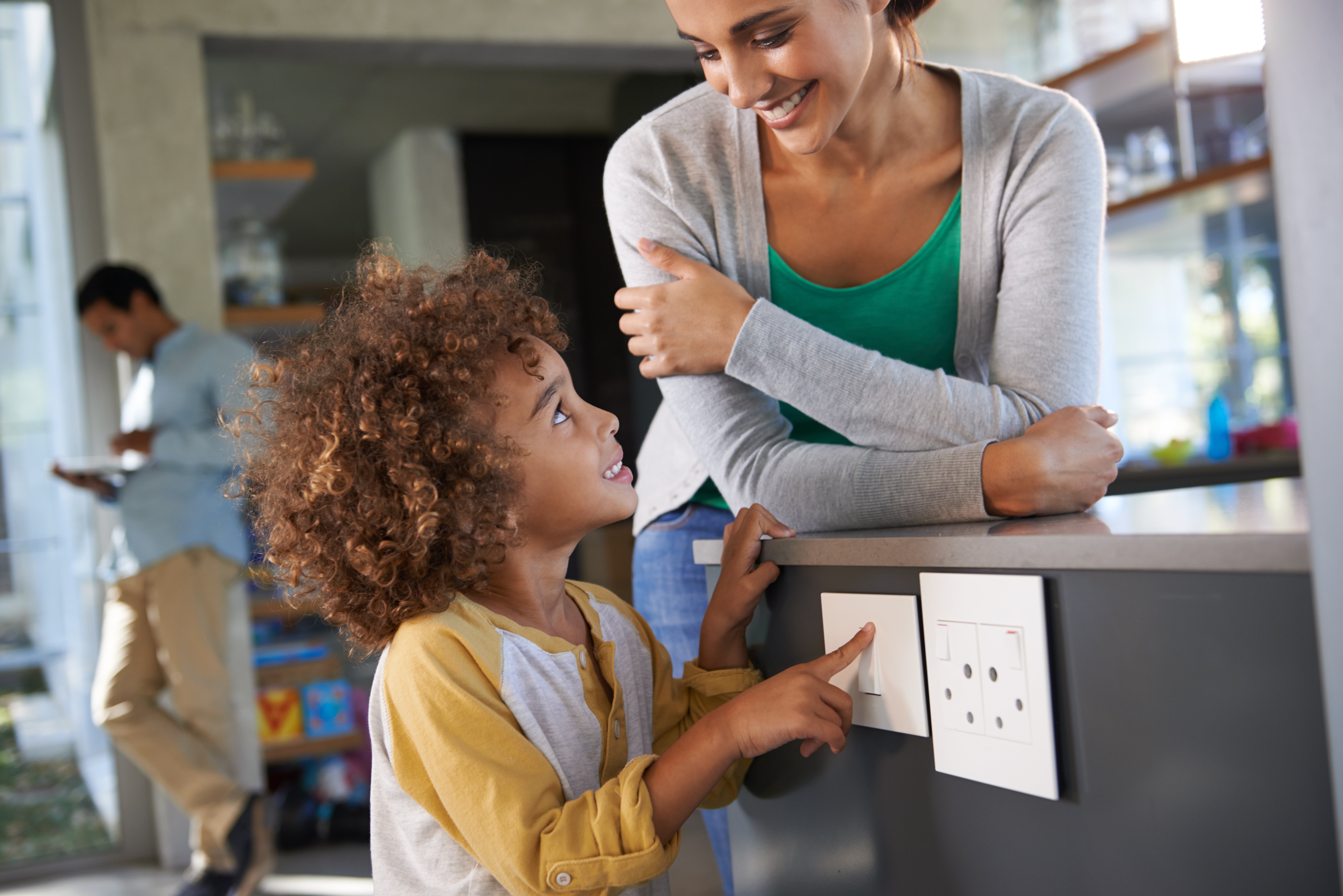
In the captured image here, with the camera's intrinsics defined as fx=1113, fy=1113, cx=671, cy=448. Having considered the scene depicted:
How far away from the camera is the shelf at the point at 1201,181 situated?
307 cm

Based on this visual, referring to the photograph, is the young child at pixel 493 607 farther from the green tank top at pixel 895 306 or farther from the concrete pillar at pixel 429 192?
the concrete pillar at pixel 429 192

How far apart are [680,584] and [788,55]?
1.62 ft

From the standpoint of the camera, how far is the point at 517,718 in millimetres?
783

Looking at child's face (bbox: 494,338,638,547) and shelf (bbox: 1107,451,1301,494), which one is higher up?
child's face (bbox: 494,338,638,547)

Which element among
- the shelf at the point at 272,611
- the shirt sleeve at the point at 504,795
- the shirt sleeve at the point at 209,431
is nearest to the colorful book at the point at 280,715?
the shelf at the point at 272,611

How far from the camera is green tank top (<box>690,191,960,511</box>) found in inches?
40.1

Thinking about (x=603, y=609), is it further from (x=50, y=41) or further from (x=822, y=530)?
(x=50, y=41)

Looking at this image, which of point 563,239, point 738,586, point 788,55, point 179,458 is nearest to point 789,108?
point 788,55

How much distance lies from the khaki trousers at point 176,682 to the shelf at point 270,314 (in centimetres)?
71

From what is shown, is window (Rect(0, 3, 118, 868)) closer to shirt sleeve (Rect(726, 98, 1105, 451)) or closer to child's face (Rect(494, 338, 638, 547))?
child's face (Rect(494, 338, 638, 547))

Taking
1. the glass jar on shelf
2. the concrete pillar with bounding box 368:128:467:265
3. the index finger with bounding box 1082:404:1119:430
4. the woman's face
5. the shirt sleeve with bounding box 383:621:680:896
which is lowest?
the shirt sleeve with bounding box 383:621:680:896

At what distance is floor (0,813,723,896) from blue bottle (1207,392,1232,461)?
6.31 ft

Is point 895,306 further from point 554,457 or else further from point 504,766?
point 504,766

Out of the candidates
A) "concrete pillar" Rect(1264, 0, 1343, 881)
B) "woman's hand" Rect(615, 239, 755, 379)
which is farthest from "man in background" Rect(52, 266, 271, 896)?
"concrete pillar" Rect(1264, 0, 1343, 881)
